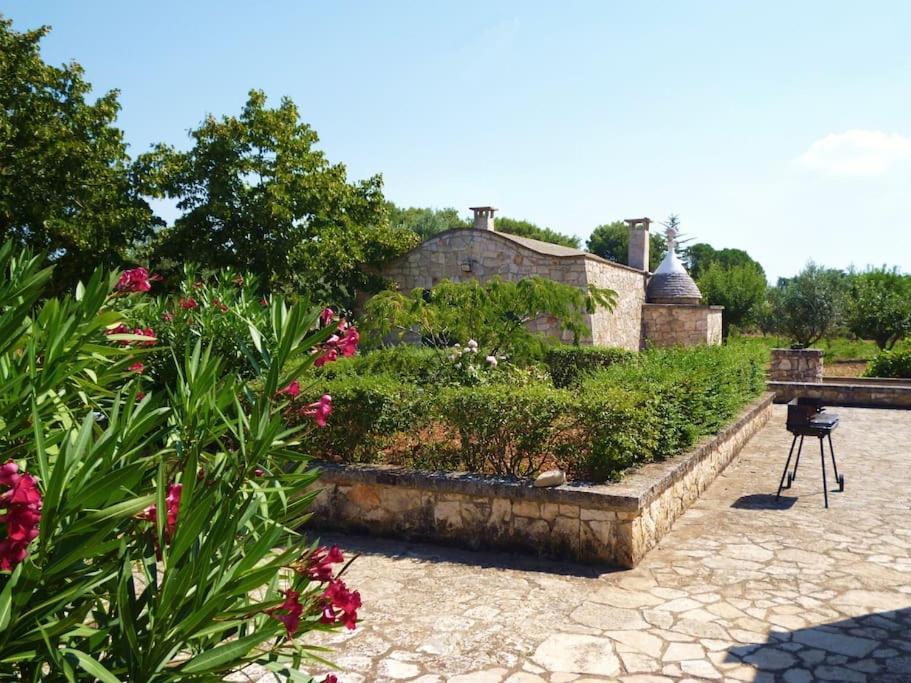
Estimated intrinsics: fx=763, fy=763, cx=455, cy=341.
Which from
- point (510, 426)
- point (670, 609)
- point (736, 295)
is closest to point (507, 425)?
point (510, 426)

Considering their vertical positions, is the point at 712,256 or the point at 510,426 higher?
the point at 712,256

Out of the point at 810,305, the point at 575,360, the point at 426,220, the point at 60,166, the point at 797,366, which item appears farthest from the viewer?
the point at 426,220

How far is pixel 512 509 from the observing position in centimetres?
595

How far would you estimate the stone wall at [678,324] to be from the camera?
2186cm

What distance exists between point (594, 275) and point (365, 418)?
13247mm

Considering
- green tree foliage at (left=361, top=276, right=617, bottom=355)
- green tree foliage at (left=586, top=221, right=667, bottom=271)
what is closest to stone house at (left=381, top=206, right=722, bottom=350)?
green tree foliage at (left=361, top=276, right=617, bottom=355)

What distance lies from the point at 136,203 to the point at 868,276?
33.1 metres

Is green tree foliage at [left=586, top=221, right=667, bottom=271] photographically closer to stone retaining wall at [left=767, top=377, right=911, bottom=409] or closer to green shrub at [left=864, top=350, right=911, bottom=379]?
green shrub at [left=864, top=350, right=911, bottom=379]

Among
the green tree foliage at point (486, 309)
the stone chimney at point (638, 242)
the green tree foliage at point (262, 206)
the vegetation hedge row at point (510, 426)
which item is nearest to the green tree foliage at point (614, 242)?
the stone chimney at point (638, 242)

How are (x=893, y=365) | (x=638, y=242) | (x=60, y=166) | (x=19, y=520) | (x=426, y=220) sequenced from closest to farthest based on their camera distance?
(x=19, y=520), (x=60, y=166), (x=893, y=365), (x=638, y=242), (x=426, y=220)

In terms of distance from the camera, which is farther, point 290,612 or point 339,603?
point 339,603

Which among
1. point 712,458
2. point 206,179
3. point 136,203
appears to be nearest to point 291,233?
point 206,179

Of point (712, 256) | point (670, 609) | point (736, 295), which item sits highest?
point (712, 256)

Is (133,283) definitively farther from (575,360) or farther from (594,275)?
(594,275)
